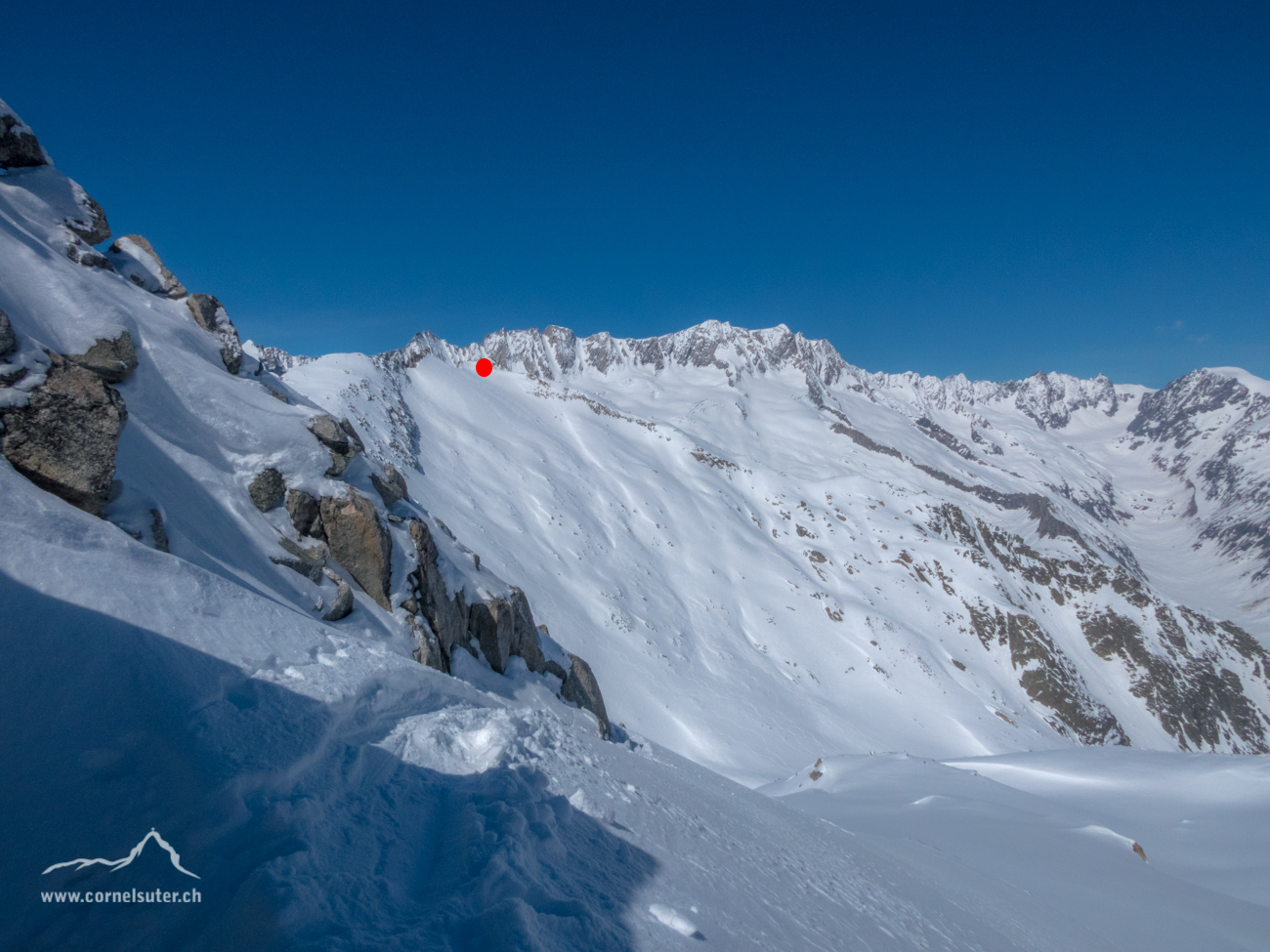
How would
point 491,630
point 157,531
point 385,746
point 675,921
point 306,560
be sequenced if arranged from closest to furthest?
point 675,921
point 385,746
point 157,531
point 306,560
point 491,630

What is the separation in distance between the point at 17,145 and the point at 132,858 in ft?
59.4

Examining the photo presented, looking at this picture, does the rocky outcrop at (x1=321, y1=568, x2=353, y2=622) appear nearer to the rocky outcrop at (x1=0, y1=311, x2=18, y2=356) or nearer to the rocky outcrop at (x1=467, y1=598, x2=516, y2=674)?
the rocky outcrop at (x1=467, y1=598, x2=516, y2=674)

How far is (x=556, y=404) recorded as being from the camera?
63.8m

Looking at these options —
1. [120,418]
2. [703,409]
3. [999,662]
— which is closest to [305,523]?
[120,418]

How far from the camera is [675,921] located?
3662mm

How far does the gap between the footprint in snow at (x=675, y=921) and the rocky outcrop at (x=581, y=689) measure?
1260cm

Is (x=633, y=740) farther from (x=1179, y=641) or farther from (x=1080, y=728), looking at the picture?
(x=1179, y=641)

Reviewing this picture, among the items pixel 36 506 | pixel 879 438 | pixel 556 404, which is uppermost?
pixel 879 438

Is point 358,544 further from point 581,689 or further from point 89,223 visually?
point 89,223

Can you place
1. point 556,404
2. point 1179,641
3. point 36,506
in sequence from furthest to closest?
point 556,404
point 1179,641
point 36,506

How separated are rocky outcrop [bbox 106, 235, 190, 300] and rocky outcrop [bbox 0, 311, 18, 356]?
775 cm

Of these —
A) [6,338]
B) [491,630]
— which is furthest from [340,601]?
[6,338]

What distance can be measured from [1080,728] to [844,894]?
1996 inches

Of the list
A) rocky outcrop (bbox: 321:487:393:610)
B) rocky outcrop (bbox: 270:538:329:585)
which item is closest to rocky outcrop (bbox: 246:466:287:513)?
rocky outcrop (bbox: 321:487:393:610)
